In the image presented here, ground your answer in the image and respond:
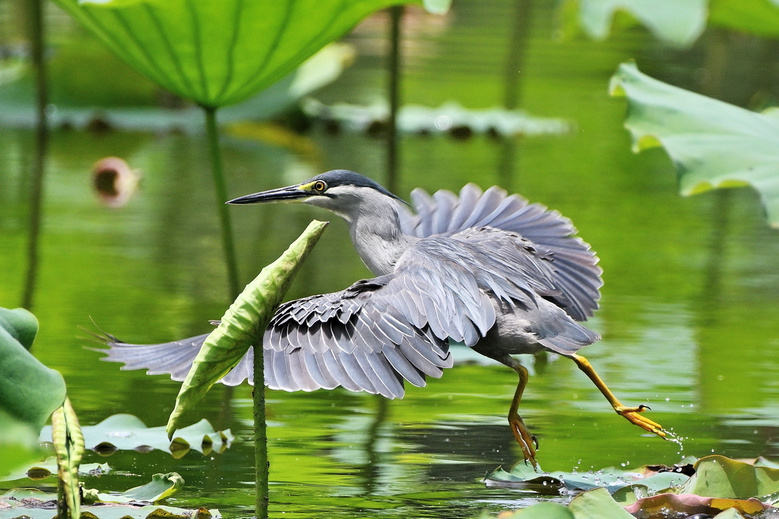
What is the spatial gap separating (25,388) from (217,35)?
1.69m

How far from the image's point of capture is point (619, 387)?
131 inches

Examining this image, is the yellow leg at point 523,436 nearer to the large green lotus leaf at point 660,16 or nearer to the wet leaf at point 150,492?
the wet leaf at point 150,492

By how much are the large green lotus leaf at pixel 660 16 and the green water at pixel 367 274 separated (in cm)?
90

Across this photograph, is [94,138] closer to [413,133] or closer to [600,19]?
[413,133]

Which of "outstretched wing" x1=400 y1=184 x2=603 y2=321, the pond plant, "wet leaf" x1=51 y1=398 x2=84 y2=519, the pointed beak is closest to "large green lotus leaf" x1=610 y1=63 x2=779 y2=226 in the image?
"outstretched wing" x1=400 y1=184 x2=603 y2=321

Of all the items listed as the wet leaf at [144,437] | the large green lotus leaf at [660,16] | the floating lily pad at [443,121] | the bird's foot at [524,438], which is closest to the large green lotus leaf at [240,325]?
the wet leaf at [144,437]

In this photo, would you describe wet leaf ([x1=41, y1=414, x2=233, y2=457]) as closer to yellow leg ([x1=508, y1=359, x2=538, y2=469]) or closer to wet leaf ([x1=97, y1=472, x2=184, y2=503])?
wet leaf ([x1=97, y1=472, x2=184, y2=503])

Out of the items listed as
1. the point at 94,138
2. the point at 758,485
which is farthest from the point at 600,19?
the point at 94,138

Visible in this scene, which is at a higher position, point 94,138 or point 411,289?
point 411,289

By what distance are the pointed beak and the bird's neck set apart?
163 millimetres

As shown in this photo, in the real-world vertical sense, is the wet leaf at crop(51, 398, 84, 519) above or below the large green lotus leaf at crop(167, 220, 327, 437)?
below

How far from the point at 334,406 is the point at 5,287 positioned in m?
1.55

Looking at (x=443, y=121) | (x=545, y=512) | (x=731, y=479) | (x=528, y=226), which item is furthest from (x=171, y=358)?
(x=443, y=121)

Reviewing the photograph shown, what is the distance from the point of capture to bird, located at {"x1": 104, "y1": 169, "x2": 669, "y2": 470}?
249 cm
